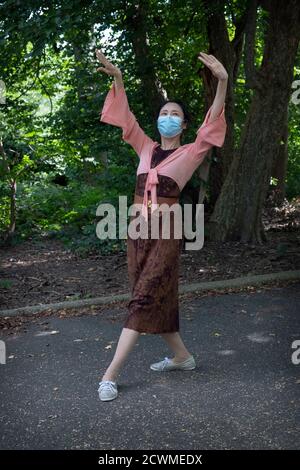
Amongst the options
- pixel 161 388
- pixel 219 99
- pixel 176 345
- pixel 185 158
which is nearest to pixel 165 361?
pixel 176 345

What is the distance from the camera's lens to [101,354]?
4.97 metres

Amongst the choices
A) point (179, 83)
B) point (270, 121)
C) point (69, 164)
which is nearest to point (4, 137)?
point (69, 164)

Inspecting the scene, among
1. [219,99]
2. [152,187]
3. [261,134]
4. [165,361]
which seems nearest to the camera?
[219,99]

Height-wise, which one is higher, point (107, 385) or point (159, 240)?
point (159, 240)

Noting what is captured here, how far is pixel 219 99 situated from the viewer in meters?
4.01

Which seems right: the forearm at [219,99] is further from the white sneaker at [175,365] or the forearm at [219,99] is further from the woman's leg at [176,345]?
the white sneaker at [175,365]

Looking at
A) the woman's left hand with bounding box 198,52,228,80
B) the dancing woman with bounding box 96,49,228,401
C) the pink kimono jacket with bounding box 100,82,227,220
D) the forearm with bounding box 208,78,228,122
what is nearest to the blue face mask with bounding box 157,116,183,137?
the dancing woman with bounding box 96,49,228,401

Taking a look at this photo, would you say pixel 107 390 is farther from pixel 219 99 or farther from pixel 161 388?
pixel 219 99

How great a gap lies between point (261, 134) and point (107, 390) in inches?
224

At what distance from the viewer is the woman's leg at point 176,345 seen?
4.36 metres

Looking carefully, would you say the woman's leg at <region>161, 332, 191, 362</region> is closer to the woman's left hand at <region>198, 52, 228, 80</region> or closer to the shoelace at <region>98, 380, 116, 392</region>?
the shoelace at <region>98, 380, 116, 392</region>

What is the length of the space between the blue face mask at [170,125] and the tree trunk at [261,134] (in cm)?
465
